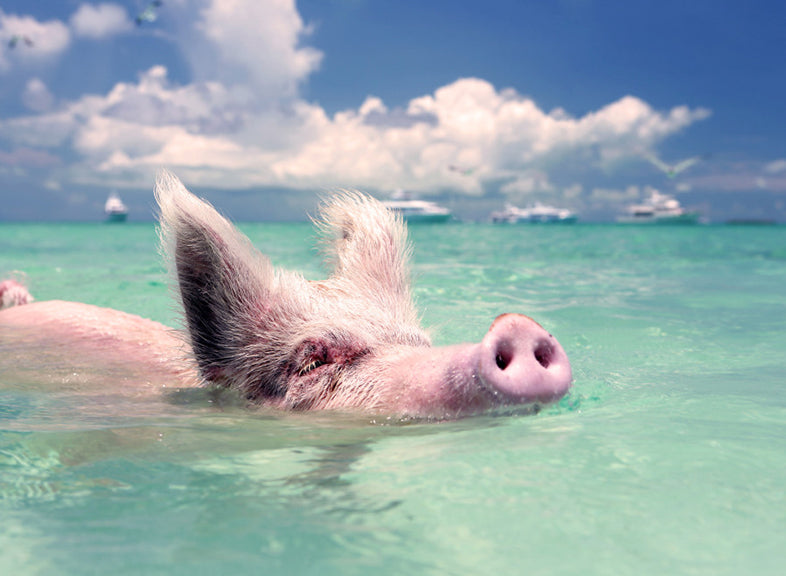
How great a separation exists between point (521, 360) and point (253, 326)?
1.57 meters

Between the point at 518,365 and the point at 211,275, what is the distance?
1691 millimetres

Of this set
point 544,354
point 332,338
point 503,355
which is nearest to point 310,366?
point 332,338

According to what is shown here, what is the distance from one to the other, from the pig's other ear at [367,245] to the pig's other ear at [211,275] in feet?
1.86

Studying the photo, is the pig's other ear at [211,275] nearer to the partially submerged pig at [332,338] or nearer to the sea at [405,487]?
the partially submerged pig at [332,338]

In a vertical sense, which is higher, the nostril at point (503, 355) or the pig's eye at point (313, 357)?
the nostril at point (503, 355)

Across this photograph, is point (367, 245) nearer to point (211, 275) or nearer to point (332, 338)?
point (332, 338)

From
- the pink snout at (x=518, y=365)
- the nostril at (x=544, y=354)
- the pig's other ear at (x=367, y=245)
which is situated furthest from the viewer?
the pig's other ear at (x=367, y=245)

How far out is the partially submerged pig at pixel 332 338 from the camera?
2.74 metres

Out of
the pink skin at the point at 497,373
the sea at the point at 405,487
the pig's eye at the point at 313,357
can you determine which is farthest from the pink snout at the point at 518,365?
the pig's eye at the point at 313,357

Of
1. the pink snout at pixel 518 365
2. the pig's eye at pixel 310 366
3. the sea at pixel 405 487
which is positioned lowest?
the sea at pixel 405 487

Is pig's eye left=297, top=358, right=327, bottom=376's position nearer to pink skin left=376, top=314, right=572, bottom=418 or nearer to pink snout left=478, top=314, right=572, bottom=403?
pink skin left=376, top=314, right=572, bottom=418

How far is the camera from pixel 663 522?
6.62 ft

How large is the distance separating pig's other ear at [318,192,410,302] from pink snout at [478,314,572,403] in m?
1.36

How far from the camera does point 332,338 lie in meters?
3.47
